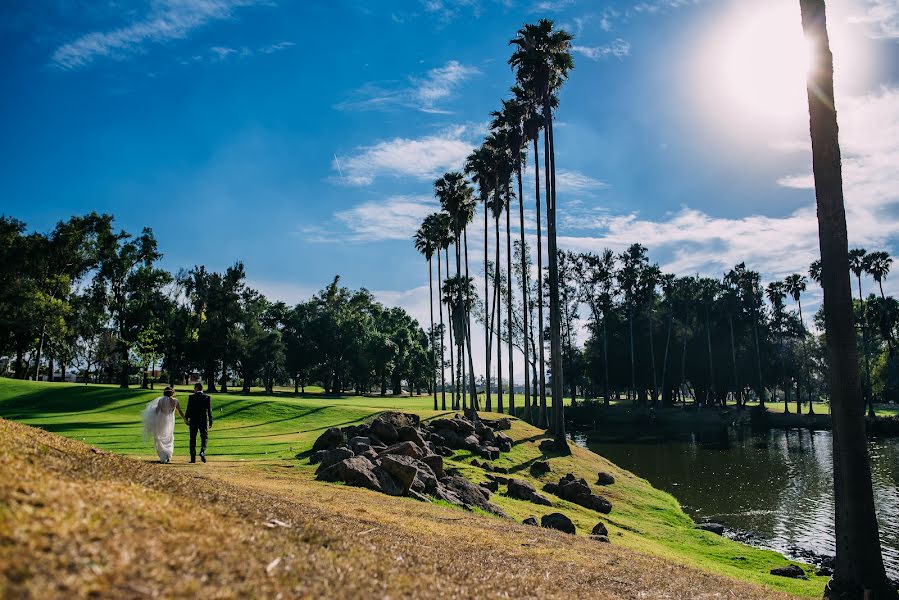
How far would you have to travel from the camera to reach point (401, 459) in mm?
17859

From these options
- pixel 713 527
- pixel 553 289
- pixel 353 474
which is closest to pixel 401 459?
pixel 353 474

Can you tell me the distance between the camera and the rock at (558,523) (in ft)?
52.2

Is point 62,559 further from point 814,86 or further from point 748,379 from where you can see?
point 748,379

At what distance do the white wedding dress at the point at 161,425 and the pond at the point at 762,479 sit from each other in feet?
67.9

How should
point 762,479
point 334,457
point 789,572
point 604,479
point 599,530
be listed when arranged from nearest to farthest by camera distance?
1. point 789,572
2. point 599,530
3. point 334,457
4. point 604,479
5. point 762,479

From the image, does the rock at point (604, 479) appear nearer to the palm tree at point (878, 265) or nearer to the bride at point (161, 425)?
the bride at point (161, 425)

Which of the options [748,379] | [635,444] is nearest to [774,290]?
[748,379]

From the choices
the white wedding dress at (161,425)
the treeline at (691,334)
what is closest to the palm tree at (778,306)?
the treeline at (691,334)

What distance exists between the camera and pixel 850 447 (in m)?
12.0

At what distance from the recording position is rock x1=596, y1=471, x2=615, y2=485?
27.3 m

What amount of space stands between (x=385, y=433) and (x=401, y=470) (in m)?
7.57

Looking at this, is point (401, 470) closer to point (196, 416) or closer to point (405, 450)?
point (405, 450)

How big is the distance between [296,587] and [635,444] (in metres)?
53.8

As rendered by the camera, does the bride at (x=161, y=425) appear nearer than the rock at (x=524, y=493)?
Yes
